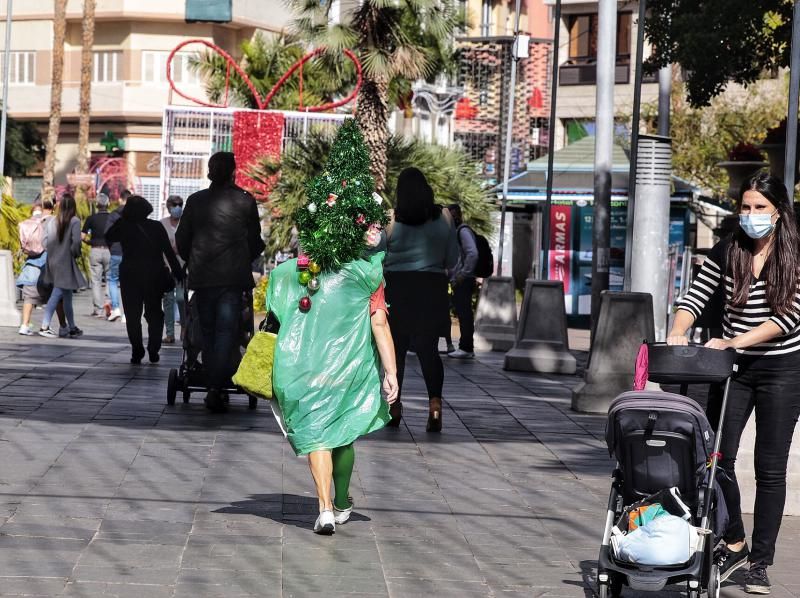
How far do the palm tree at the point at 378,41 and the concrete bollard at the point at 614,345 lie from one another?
46.4 feet

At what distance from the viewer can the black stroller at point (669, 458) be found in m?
6.03

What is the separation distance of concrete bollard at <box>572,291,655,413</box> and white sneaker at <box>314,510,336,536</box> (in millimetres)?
5763

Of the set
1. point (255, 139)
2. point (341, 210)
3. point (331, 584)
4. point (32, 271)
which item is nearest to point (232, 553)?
point (331, 584)

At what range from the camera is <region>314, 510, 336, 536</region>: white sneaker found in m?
7.38

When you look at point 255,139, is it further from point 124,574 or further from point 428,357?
point 124,574

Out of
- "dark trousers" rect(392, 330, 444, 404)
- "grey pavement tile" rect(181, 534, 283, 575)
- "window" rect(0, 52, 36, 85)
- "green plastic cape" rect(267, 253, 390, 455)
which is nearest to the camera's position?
"grey pavement tile" rect(181, 534, 283, 575)

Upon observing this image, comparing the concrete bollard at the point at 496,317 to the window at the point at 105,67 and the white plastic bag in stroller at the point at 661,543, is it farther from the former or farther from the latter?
the window at the point at 105,67

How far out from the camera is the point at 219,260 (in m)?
12.1

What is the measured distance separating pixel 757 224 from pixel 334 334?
209 centimetres

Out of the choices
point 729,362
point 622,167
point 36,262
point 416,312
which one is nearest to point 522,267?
point 622,167

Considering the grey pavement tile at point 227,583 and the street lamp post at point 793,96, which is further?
the street lamp post at point 793,96

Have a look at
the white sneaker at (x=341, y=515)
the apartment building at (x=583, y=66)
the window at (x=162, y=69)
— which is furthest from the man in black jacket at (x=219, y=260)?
the window at (x=162, y=69)

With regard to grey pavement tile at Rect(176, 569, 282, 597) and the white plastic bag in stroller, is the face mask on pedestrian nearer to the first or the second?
the white plastic bag in stroller

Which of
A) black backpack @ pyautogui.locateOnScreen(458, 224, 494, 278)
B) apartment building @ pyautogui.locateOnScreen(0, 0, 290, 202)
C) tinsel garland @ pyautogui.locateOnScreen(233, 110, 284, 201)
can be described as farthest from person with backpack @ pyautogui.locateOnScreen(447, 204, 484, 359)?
apartment building @ pyautogui.locateOnScreen(0, 0, 290, 202)
